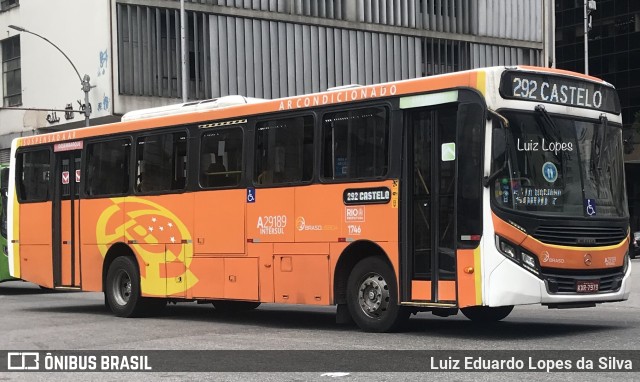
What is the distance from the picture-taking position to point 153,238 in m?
16.9

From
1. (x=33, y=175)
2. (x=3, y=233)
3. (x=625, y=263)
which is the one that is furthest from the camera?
(x=3, y=233)

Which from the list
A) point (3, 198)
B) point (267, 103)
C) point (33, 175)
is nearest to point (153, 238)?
point (267, 103)

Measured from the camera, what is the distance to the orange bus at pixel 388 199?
39.7 ft

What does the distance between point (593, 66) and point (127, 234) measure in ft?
232

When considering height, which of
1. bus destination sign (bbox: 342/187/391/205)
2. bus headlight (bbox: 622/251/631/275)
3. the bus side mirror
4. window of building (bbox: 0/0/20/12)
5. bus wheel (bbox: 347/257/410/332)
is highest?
window of building (bbox: 0/0/20/12)

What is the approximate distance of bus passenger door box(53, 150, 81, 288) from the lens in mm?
18547

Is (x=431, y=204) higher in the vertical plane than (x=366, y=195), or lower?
lower

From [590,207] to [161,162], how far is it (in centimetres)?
721

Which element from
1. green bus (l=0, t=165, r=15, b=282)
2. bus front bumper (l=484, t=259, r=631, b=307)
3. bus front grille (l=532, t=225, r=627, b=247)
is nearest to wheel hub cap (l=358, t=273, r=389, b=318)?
bus front bumper (l=484, t=259, r=631, b=307)

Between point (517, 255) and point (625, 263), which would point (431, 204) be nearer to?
point (517, 255)

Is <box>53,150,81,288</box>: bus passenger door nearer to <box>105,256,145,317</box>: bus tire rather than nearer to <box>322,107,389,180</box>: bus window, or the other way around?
<box>105,256,145,317</box>: bus tire

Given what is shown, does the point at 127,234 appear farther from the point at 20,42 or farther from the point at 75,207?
the point at 20,42

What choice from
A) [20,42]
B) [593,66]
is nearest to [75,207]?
[20,42]

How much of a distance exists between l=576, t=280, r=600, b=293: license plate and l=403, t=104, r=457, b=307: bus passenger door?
151 cm
